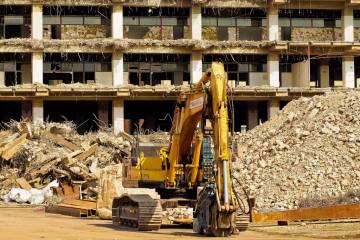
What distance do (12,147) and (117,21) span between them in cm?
1989

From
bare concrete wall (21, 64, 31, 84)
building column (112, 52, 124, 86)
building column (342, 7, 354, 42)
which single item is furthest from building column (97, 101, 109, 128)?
building column (342, 7, 354, 42)

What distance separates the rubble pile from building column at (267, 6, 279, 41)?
68.3ft

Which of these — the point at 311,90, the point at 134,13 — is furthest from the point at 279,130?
the point at 134,13

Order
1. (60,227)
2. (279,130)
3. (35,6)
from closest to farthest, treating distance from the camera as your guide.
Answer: (60,227), (279,130), (35,6)

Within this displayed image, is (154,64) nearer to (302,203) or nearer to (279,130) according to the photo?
(279,130)

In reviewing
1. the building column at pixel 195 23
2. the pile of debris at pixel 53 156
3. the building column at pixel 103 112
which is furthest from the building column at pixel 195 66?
the pile of debris at pixel 53 156

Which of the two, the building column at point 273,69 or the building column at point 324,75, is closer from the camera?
the building column at point 273,69

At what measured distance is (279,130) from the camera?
40938mm

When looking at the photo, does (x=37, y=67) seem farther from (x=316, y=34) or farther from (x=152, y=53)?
(x=316, y=34)

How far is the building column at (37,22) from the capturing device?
60.3m

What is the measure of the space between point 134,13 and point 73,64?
634cm

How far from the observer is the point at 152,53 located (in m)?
61.8

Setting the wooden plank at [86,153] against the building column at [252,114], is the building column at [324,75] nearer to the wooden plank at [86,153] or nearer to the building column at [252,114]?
the building column at [252,114]

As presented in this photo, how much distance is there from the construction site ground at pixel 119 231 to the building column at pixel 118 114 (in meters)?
31.4
